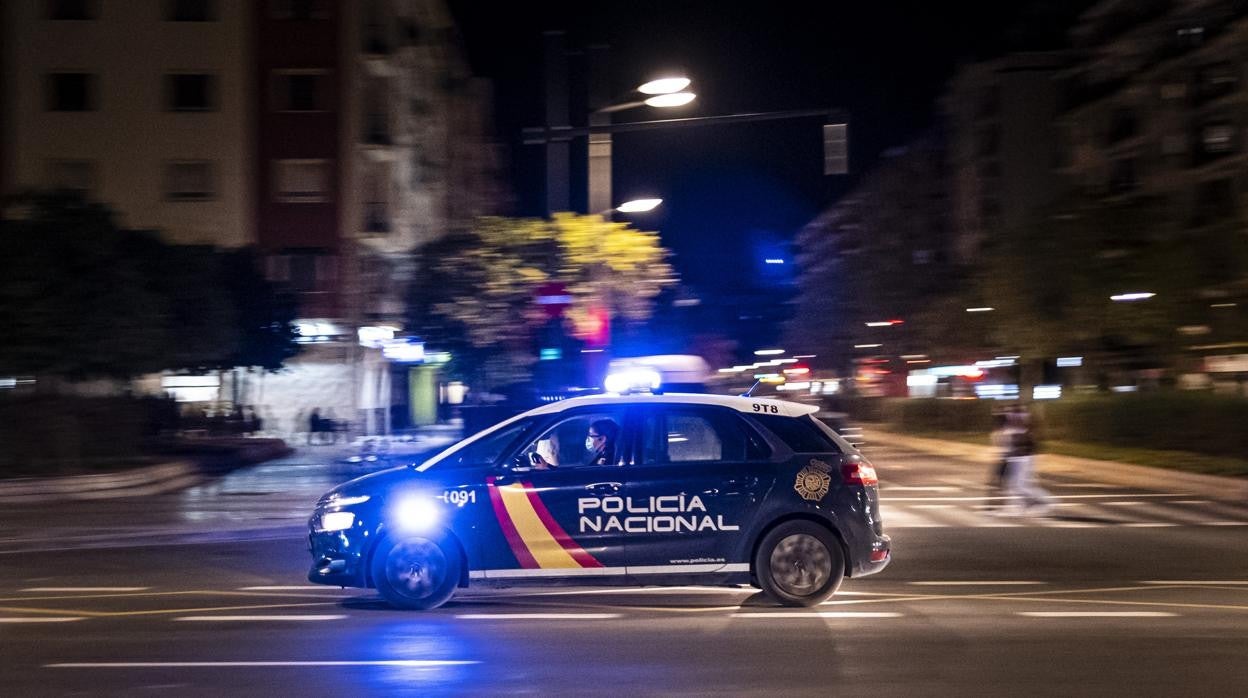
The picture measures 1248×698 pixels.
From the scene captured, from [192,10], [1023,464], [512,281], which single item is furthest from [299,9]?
[1023,464]

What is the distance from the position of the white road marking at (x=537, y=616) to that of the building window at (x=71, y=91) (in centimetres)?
4577

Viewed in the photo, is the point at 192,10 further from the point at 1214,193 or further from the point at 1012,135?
the point at 1012,135

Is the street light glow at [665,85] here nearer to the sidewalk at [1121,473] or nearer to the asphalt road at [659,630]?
the asphalt road at [659,630]

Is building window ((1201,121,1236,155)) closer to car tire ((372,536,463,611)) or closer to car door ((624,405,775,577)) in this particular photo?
car door ((624,405,775,577))

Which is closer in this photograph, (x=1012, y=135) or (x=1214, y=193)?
(x=1214, y=193)

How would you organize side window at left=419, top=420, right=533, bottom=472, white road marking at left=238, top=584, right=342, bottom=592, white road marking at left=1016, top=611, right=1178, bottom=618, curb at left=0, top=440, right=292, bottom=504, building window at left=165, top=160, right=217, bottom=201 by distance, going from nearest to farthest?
white road marking at left=1016, top=611, right=1178, bottom=618
side window at left=419, top=420, right=533, bottom=472
white road marking at left=238, top=584, right=342, bottom=592
curb at left=0, top=440, right=292, bottom=504
building window at left=165, top=160, right=217, bottom=201

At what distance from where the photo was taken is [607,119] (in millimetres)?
19078

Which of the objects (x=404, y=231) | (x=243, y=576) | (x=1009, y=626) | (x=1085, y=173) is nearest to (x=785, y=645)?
(x=1009, y=626)

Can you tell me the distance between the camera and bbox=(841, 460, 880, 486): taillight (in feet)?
36.4

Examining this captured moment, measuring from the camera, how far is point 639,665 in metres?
8.79

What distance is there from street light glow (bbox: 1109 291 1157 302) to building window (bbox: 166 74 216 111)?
3264 cm

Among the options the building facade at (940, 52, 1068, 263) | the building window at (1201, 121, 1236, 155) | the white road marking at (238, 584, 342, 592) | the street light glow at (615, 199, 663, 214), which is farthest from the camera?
the building facade at (940, 52, 1068, 263)

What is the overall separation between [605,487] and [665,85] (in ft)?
25.7

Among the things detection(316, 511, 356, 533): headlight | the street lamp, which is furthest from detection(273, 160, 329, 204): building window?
detection(316, 511, 356, 533): headlight
